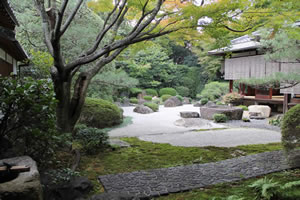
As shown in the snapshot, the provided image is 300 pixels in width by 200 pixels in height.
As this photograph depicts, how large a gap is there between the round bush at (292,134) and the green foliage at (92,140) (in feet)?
13.0

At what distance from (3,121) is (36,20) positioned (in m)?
8.65

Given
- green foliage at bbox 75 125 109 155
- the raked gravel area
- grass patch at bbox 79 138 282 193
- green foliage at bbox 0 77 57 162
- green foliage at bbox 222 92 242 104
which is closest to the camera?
green foliage at bbox 0 77 57 162

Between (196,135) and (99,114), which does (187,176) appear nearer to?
(196,135)

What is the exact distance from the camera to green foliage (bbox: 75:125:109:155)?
5574 millimetres

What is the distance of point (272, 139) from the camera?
24.1 ft

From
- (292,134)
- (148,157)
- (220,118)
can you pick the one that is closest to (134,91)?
(220,118)

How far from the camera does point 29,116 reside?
3.43 m

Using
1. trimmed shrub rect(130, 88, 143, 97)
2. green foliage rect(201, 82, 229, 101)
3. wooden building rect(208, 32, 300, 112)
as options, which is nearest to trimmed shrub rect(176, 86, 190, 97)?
trimmed shrub rect(130, 88, 143, 97)

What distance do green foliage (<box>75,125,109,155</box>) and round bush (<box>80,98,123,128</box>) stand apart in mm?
3088

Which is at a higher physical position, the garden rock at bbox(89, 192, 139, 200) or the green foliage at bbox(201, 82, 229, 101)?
the green foliage at bbox(201, 82, 229, 101)

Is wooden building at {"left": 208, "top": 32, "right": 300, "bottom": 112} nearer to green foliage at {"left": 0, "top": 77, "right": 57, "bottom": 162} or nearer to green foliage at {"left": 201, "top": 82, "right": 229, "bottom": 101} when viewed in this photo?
green foliage at {"left": 201, "top": 82, "right": 229, "bottom": 101}

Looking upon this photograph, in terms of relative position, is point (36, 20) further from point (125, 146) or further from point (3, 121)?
point (3, 121)

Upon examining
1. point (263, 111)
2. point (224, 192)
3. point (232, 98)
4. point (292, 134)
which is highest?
point (232, 98)

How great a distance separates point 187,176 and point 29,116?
8.78 feet
